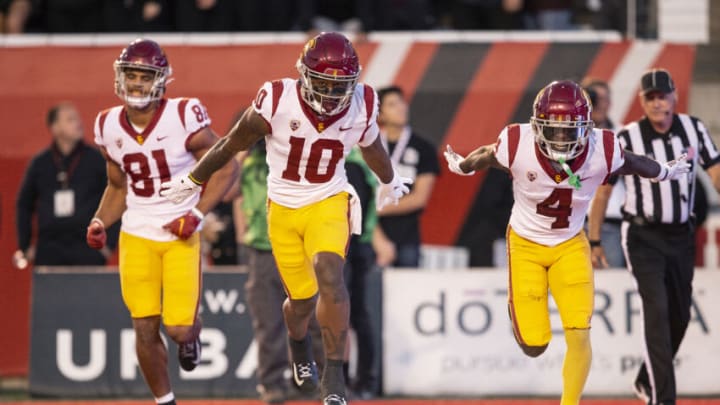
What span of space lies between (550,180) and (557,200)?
13cm

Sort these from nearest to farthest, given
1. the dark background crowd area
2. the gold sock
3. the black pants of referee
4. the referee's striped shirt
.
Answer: the gold sock, the black pants of referee, the referee's striped shirt, the dark background crowd area

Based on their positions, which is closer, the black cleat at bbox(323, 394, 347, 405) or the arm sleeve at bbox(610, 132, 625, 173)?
the black cleat at bbox(323, 394, 347, 405)

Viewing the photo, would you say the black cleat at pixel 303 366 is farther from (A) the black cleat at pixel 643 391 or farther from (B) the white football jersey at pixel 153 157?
(A) the black cleat at pixel 643 391

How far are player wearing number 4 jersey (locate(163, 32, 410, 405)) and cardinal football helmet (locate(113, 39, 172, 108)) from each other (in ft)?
1.46

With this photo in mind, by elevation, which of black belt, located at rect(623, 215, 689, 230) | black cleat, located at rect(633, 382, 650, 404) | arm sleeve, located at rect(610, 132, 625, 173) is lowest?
black cleat, located at rect(633, 382, 650, 404)

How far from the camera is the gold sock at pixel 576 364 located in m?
6.55

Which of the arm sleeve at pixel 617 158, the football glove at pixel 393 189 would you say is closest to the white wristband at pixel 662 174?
the arm sleeve at pixel 617 158

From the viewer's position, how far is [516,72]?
10.3 metres

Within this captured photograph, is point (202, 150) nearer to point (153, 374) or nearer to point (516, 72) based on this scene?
point (153, 374)

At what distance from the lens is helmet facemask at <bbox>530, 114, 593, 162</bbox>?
21.2ft

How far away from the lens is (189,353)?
712 centimetres

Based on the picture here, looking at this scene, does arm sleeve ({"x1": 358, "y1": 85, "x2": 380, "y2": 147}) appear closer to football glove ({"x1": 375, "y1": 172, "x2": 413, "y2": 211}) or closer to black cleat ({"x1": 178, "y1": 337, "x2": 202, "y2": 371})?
football glove ({"x1": 375, "y1": 172, "x2": 413, "y2": 211})

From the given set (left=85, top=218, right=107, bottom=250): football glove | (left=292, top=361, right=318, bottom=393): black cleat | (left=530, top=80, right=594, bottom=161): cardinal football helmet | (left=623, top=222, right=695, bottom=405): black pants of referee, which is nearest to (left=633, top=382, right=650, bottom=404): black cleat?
(left=623, top=222, right=695, bottom=405): black pants of referee

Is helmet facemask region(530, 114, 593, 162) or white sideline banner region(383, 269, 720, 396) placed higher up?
helmet facemask region(530, 114, 593, 162)
